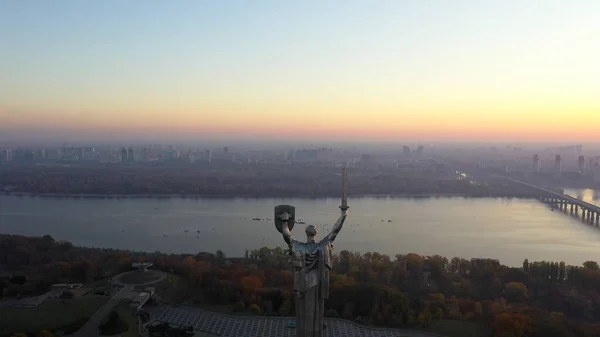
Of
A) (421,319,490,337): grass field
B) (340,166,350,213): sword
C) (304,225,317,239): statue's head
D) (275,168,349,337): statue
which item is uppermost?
(340,166,350,213): sword

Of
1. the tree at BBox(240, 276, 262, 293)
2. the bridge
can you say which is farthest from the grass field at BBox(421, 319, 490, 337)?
the bridge

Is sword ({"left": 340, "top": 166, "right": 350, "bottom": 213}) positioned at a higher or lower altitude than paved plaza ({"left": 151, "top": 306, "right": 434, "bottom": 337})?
higher

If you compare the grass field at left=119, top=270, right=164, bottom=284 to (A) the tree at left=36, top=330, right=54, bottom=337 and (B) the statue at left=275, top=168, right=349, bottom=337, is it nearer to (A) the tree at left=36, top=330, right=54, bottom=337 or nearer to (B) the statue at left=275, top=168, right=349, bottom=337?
(A) the tree at left=36, top=330, right=54, bottom=337

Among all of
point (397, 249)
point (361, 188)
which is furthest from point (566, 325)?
point (361, 188)

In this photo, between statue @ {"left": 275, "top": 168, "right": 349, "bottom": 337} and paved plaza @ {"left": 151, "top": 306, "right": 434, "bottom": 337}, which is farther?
paved plaza @ {"left": 151, "top": 306, "right": 434, "bottom": 337}

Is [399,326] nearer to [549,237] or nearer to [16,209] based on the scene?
[549,237]

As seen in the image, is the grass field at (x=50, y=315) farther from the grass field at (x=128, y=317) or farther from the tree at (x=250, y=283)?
the tree at (x=250, y=283)
